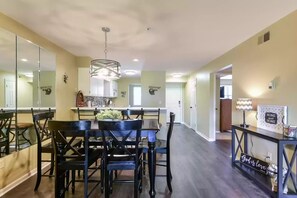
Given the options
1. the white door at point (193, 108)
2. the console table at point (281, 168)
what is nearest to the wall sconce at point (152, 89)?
the white door at point (193, 108)

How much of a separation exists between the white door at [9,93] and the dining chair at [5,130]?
0.48 feet

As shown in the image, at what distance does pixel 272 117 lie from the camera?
120 inches

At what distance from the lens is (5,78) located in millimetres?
2900

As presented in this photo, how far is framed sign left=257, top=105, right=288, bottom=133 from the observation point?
9.30 feet

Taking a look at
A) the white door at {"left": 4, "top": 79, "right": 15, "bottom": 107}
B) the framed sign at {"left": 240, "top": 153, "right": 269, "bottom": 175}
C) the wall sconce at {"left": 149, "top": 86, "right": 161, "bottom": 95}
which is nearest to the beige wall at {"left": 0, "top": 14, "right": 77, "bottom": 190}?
the white door at {"left": 4, "top": 79, "right": 15, "bottom": 107}

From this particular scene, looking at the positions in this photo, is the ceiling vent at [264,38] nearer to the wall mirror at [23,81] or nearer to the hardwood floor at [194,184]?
the hardwood floor at [194,184]

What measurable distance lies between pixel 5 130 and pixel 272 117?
398 centimetres

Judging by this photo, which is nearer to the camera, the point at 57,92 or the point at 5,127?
the point at 5,127

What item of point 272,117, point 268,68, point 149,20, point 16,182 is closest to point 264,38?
point 268,68

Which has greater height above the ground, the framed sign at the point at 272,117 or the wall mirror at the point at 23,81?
the wall mirror at the point at 23,81

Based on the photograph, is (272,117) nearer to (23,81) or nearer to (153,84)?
(23,81)

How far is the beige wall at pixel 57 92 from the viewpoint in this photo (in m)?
2.84

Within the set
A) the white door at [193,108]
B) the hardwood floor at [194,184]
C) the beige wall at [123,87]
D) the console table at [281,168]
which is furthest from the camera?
the beige wall at [123,87]

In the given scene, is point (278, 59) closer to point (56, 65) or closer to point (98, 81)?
point (56, 65)
